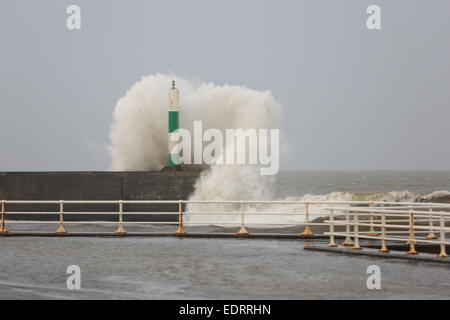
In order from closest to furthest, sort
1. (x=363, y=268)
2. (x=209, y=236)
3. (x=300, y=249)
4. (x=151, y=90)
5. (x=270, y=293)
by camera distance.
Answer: (x=270, y=293) < (x=363, y=268) < (x=300, y=249) < (x=209, y=236) < (x=151, y=90)

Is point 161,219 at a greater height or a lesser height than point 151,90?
lesser

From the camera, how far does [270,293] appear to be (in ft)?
33.5

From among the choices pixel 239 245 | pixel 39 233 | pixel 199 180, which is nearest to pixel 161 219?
pixel 199 180

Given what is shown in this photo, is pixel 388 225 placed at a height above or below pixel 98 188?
below

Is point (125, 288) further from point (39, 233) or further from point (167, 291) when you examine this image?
point (39, 233)

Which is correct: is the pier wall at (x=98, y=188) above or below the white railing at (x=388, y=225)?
above

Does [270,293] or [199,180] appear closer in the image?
[270,293]

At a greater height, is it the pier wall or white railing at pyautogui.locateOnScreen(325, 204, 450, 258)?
the pier wall

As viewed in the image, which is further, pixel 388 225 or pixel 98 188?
pixel 98 188

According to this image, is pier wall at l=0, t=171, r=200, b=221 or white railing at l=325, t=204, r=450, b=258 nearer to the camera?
white railing at l=325, t=204, r=450, b=258

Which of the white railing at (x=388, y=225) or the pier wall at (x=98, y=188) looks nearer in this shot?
the white railing at (x=388, y=225)
